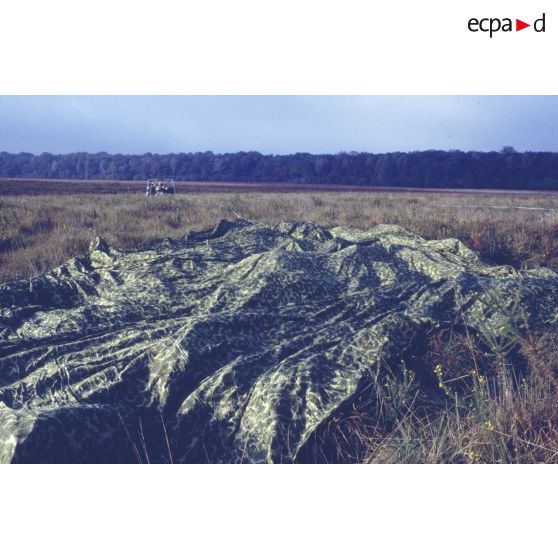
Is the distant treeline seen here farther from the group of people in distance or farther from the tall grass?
the tall grass

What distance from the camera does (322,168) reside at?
60031 mm

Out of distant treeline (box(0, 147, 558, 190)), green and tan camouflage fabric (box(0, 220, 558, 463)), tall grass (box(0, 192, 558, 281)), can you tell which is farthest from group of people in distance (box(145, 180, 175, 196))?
distant treeline (box(0, 147, 558, 190))

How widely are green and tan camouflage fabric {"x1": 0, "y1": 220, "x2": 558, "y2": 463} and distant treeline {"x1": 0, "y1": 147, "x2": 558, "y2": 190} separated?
143ft

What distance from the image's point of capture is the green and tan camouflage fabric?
3.18 metres

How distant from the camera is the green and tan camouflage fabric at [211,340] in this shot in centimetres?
318

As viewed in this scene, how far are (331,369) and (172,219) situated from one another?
364 inches

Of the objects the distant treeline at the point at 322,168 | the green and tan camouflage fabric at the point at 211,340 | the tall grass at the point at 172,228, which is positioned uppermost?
the distant treeline at the point at 322,168

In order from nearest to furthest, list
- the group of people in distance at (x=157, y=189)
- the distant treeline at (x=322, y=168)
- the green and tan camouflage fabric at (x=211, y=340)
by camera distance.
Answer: the green and tan camouflage fabric at (x=211, y=340) < the group of people in distance at (x=157, y=189) < the distant treeline at (x=322, y=168)

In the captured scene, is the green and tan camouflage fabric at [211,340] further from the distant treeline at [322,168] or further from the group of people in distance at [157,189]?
the distant treeline at [322,168]

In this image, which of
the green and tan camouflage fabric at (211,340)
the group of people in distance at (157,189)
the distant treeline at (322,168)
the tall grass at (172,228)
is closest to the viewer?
the green and tan camouflage fabric at (211,340)

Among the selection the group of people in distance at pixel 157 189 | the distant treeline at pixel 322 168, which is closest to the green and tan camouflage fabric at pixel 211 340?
Answer: the group of people in distance at pixel 157 189

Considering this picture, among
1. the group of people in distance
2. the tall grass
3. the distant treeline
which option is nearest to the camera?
the tall grass

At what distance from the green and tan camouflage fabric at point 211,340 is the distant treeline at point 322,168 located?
1711 inches

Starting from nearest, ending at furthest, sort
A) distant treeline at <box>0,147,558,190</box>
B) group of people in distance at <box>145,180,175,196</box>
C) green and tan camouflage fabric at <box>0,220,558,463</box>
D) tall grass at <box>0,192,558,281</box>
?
green and tan camouflage fabric at <box>0,220,558,463</box> < tall grass at <box>0,192,558,281</box> < group of people in distance at <box>145,180,175,196</box> < distant treeline at <box>0,147,558,190</box>
